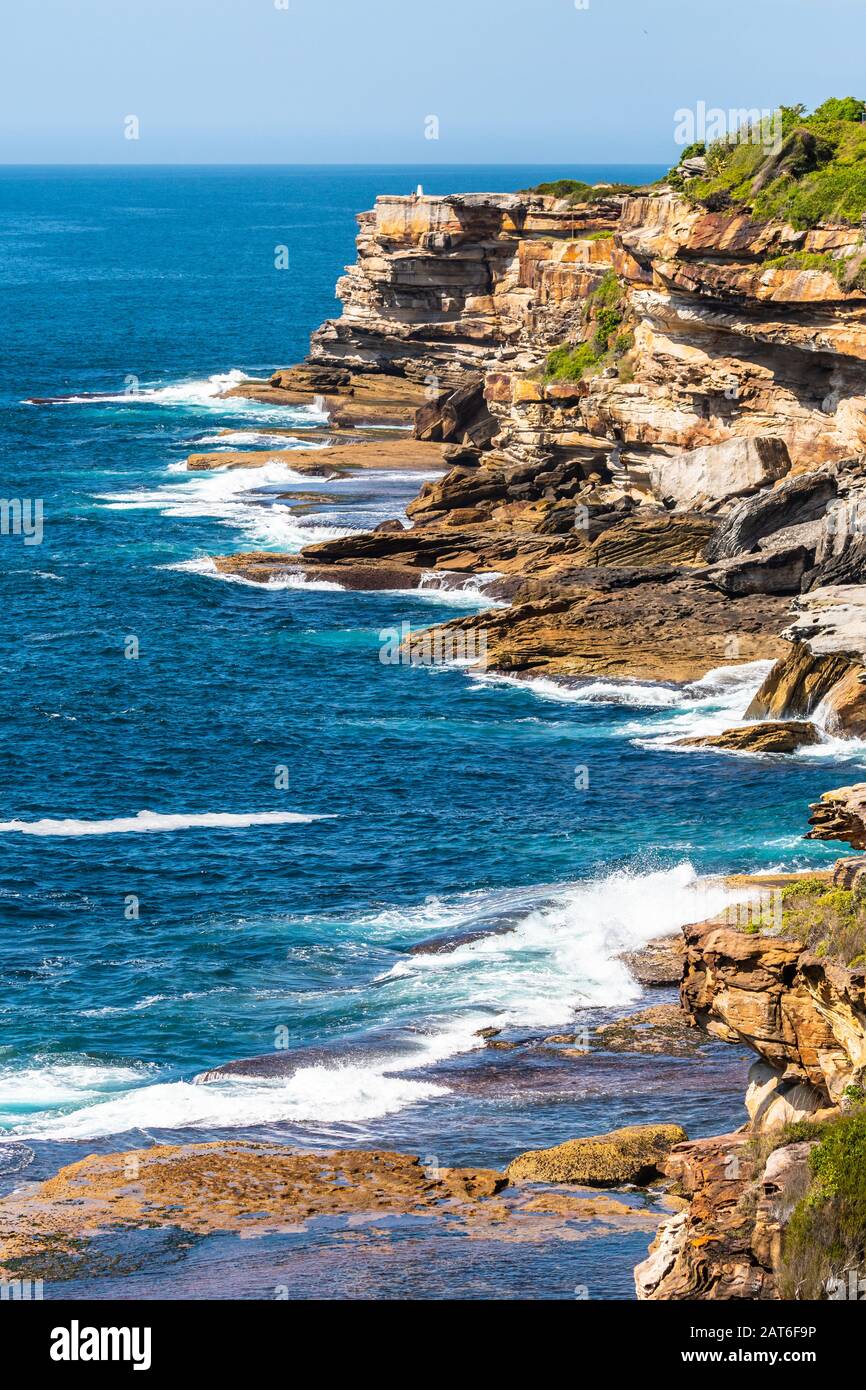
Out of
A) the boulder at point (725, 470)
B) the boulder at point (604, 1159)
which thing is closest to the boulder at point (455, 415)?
the boulder at point (725, 470)

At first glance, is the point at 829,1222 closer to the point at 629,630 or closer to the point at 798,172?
the point at 629,630

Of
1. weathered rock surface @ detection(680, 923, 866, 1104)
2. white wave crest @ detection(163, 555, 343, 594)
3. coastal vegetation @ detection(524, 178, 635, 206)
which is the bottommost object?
white wave crest @ detection(163, 555, 343, 594)

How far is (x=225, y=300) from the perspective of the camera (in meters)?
194

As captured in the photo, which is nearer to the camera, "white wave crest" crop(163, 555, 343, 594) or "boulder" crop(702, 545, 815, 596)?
"boulder" crop(702, 545, 815, 596)

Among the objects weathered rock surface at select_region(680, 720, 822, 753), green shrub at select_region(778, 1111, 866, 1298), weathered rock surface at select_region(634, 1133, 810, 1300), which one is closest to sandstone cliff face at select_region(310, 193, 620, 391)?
weathered rock surface at select_region(680, 720, 822, 753)

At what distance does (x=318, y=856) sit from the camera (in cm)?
4909

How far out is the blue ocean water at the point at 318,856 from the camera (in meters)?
33.9

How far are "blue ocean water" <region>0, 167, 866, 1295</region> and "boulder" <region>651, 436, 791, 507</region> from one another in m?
10.4

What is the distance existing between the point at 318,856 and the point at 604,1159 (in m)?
20.9

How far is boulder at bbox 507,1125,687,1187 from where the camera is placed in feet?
94.8

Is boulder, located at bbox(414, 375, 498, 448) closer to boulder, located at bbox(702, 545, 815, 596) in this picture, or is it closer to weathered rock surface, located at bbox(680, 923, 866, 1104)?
boulder, located at bbox(702, 545, 815, 596)

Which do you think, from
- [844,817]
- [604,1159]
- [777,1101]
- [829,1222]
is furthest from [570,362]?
[829,1222]

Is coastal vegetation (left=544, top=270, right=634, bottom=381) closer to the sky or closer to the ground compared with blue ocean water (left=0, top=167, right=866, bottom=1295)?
closer to the sky
